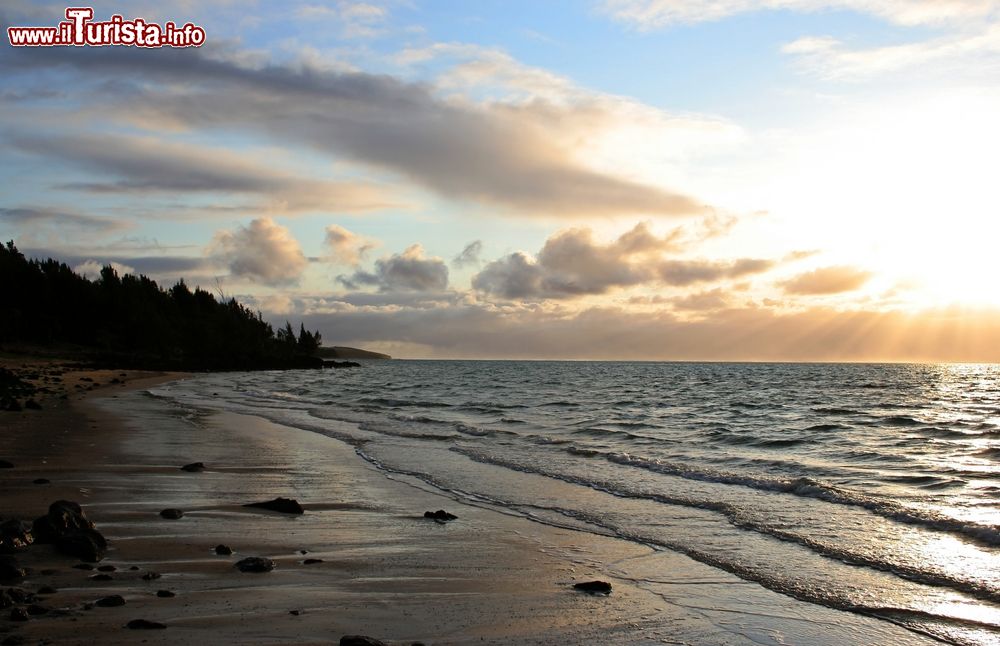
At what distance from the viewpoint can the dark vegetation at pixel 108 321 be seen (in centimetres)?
9550

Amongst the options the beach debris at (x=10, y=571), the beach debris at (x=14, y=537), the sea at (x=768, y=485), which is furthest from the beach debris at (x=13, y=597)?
the sea at (x=768, y=485)

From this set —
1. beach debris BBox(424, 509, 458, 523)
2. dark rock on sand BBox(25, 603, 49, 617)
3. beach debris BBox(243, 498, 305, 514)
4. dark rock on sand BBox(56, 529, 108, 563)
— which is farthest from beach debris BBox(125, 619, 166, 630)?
beach debris BBox(424, 509, 458, 523)

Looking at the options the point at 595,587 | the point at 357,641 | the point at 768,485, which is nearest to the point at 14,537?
the point at 357,641

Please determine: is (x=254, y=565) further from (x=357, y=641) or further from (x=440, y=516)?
(x=440, y=516)

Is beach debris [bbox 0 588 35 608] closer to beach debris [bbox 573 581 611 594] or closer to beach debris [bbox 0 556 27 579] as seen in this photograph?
beach debris [bbox 0 556 27 579]

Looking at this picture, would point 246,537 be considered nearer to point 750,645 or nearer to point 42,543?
point 42,543

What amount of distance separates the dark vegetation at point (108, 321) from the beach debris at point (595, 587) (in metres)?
89.2

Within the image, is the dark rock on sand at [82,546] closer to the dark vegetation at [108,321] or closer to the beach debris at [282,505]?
the beach debris at [282,505]

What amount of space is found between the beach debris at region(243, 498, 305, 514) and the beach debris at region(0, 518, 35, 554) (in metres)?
4.15

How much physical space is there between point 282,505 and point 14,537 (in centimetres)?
451

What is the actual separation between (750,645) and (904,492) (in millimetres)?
11351

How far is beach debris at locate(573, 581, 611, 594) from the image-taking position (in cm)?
866

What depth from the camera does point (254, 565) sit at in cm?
860

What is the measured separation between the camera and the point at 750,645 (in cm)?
712
